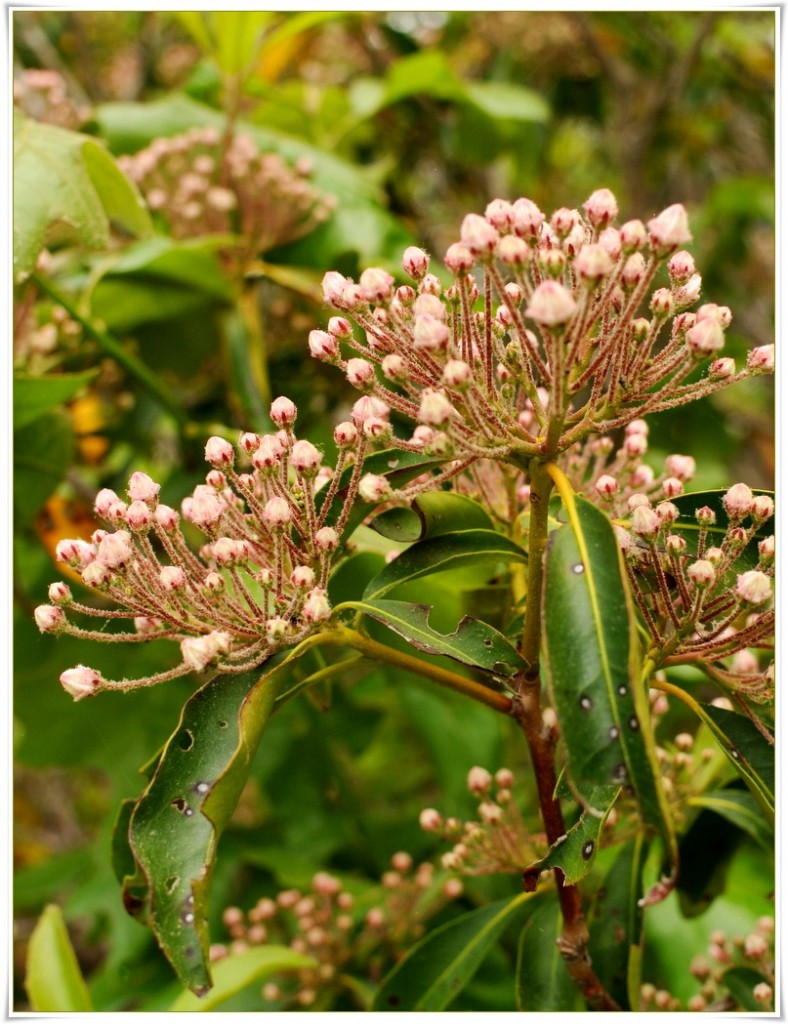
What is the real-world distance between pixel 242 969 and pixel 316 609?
30.9 inches

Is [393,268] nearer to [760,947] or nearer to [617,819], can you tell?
[617,819]

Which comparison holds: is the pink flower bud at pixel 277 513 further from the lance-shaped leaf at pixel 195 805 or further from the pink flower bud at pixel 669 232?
the pink flower bud at pixel 669 232

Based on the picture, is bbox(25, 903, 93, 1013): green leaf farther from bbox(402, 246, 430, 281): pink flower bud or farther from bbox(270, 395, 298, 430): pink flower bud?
bbox(402, 246, 430, 281): pink flower bud

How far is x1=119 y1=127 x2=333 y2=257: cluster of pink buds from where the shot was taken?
1.84 meters

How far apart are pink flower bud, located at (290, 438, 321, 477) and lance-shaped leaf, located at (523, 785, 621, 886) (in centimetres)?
38

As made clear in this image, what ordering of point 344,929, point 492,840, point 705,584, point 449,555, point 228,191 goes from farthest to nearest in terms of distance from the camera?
point 228,191, point 344,929, point 492,840, point 449,555, point 705,584

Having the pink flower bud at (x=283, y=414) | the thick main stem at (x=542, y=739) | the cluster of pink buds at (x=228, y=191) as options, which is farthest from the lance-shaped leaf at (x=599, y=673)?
the cluster of pink buds at (x=228, y=191)

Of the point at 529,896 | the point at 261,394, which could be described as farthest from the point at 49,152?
the point at 529,896

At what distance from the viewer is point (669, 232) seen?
79cm

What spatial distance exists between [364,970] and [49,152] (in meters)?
1.30

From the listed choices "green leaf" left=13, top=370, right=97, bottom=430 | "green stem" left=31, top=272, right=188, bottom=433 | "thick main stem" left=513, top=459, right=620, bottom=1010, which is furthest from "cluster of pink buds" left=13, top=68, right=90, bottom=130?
"thick main stem" left=513, top=459, right=620, bottom=1010

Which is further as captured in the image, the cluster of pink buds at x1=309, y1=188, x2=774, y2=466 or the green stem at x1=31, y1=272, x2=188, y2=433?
the green stem at x1=31, y1=272, x2=188, y2=433

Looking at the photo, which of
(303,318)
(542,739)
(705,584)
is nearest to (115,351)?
(303,318)

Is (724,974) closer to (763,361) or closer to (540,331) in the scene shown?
(763,361)
